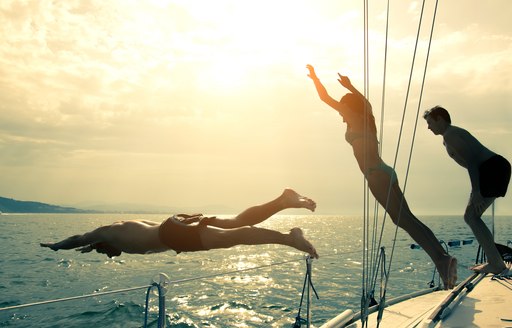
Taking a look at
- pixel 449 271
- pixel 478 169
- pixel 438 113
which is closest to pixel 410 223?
pixel 449 271

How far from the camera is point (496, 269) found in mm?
5492

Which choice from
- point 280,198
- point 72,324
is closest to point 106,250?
point 280,198

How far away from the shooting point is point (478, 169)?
17.7ft

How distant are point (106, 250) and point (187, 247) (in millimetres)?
1187

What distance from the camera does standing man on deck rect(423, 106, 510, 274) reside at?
530 cm

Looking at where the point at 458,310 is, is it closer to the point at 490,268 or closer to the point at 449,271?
the point at 490,268

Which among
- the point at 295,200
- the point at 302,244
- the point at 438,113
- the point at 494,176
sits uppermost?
the point at 438,113

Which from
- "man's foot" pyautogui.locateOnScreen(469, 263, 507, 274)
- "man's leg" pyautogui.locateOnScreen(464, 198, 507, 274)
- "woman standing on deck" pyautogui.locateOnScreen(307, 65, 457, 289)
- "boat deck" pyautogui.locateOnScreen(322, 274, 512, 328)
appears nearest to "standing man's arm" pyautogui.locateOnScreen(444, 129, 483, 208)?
"man's leg" pyautogui.locateOnScreen(464, 198, 507, 274)

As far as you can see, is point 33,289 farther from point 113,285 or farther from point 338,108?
point 338,108

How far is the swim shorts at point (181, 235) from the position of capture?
461 cm

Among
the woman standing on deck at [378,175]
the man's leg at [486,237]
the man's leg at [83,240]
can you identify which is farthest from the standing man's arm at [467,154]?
the man's leg at [83,240]

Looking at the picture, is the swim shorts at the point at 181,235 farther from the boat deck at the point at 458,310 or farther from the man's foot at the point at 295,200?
the boat deck at the point at 458,310

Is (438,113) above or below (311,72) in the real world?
below

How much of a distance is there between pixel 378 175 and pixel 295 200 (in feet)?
3.37
